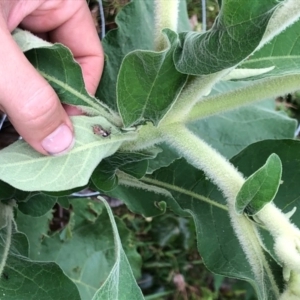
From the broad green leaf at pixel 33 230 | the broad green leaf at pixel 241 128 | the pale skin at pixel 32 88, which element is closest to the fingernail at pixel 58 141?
the pale skin at pixel 32 88

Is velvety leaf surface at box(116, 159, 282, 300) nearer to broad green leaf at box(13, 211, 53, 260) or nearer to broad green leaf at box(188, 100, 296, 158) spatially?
broad green leaf at box(188, 100, 296, 158)

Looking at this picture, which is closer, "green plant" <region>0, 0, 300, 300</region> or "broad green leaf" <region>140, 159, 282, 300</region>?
"green plant" <region>0, 0, 300, 300</region>

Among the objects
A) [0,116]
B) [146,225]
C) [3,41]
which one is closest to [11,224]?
[0,116]

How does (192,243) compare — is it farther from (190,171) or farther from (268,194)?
(268,194)

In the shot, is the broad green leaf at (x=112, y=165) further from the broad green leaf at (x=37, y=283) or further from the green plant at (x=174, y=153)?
the broad green leaf at (x=37, y=283)

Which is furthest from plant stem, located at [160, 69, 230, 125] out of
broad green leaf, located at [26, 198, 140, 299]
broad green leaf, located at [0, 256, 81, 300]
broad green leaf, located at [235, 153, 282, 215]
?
broad green leaf, located at [26, 198, 140, 299]
